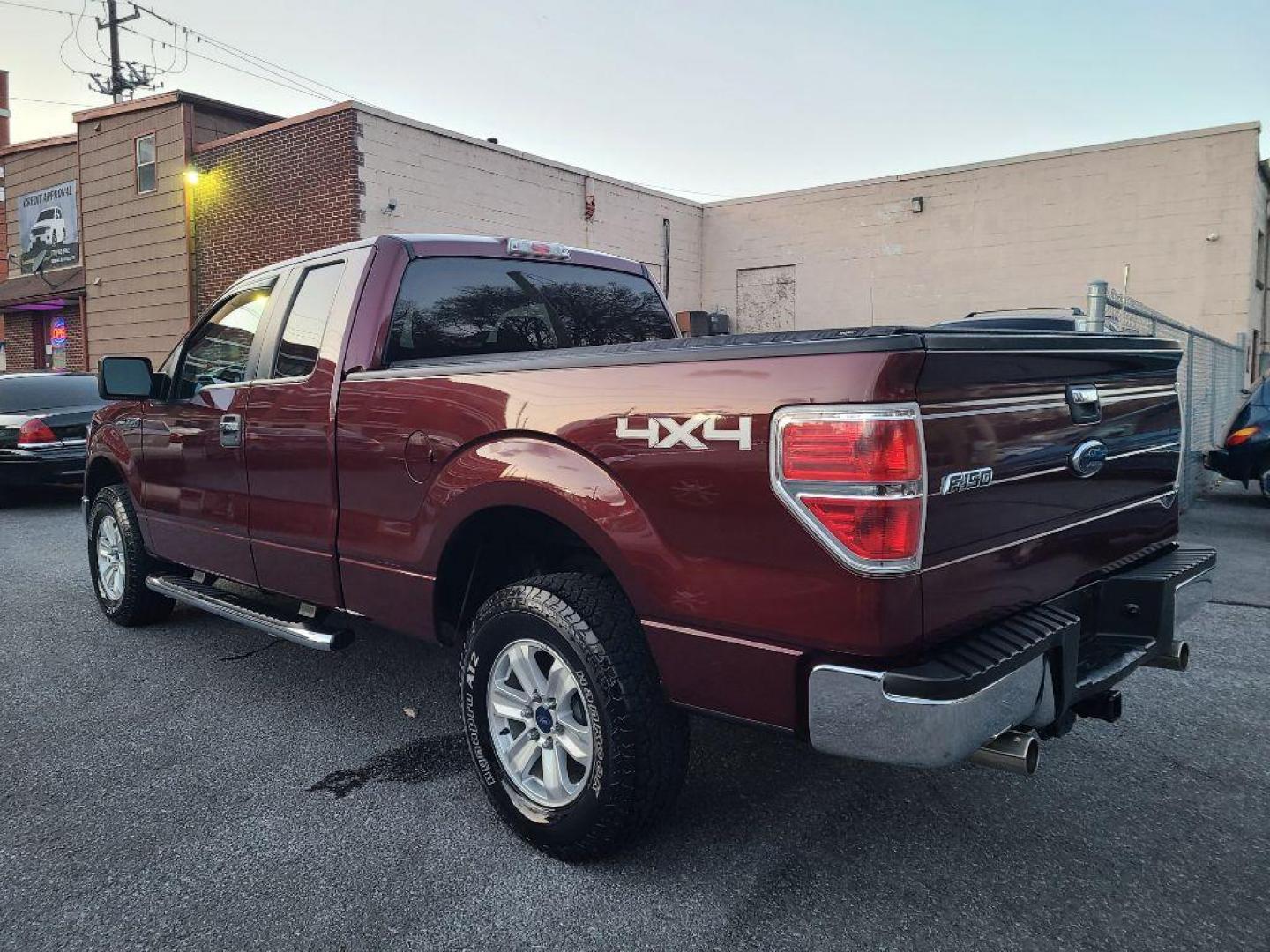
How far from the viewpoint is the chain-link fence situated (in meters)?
6.98

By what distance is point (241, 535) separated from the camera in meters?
4.11

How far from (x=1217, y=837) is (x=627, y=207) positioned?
19.1 m

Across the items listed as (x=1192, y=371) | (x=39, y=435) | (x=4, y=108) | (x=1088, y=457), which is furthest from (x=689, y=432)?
(x=4, y=108)

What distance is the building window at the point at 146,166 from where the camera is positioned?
746 inches

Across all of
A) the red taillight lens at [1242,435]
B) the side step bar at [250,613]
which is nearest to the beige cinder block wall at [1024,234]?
the red taillight lens at [1242,435]

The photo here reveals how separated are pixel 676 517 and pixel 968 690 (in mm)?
811

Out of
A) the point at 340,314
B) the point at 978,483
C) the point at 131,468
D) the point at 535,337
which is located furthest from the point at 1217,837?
the point at 131,468

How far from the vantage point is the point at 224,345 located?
4480 mm

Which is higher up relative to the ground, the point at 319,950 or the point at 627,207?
the point at 627,207

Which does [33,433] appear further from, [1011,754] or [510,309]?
[1011,754]

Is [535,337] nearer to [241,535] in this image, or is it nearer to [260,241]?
[241,535]

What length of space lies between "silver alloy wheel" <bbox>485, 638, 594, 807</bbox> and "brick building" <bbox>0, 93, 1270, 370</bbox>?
44.5ft

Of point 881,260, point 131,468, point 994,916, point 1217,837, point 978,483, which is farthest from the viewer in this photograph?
point 881,260

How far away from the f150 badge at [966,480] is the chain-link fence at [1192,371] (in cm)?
470
